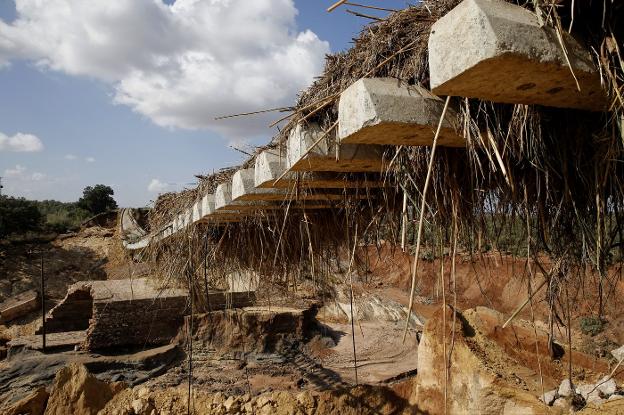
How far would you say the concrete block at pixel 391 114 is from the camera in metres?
1.56

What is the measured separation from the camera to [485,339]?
6.15 metres

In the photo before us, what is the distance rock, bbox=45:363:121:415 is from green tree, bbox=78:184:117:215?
25322 mm

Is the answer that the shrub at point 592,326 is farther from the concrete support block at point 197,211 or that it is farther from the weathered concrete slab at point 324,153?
the weathered concrete slab at point 324,153

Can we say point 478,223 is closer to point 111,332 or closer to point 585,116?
point 585,116

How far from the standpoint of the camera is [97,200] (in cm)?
2830

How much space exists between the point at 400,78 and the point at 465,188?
0.77m

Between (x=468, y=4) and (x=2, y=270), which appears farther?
(x=2, y=270)

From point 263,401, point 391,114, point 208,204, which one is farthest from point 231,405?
point 391,114

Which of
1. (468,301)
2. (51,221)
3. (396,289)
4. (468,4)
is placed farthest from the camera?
(51,221)

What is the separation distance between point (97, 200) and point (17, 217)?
9.24m

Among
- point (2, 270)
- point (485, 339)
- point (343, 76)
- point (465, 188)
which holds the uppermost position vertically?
point (343, 76)

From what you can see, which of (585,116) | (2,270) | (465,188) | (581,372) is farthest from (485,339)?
(2,270)

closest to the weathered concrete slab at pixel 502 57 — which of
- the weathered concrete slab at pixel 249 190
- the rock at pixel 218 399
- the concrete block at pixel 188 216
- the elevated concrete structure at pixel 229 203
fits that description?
the weathered concrete slab at pixel 249 190

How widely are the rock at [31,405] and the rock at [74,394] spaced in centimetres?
34
